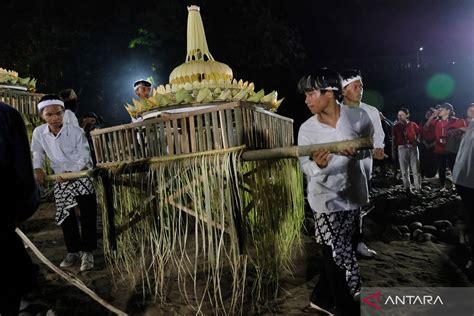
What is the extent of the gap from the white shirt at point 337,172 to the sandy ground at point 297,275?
1046mm

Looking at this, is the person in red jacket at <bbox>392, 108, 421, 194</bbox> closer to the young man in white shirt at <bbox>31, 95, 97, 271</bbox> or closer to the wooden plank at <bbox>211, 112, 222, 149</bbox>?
the wooden plank at <bbox>211, 112, 222, 149</bbox>

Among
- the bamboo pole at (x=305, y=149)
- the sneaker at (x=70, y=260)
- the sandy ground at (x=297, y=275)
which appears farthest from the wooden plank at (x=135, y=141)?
the sneaker at (x=70, y=260)

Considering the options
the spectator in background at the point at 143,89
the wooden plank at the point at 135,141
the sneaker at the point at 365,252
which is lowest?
the sneaker at the point at 365,252

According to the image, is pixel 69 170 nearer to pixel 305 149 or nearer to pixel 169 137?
pixel 169 137

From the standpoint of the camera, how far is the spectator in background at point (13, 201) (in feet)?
6.34

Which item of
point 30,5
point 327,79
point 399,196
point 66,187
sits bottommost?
point 399,196

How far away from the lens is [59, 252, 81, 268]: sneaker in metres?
4.05

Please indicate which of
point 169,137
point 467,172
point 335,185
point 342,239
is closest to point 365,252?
point 467,172

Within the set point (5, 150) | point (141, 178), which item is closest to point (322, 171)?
point (141, 178)

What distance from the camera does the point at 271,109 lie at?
12.6 ft

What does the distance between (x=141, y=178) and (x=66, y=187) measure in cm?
123

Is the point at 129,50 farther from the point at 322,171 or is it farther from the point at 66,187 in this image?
the point at 322,171

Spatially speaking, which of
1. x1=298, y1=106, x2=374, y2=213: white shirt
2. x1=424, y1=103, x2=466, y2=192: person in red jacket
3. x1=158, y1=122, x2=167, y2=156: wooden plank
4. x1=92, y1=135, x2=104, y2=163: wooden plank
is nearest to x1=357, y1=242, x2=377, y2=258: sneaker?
x1=298, y1=106, x2=374, y2=213: white shirt

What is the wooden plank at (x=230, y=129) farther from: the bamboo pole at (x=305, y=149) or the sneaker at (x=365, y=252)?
the sneaker at (x=365, y=252)
